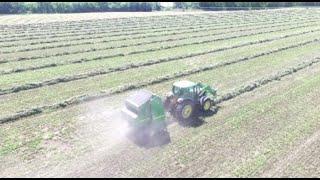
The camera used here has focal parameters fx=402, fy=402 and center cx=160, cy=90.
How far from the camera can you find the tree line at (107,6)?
112938 mm

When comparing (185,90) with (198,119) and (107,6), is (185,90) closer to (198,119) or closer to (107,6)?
(198,119)

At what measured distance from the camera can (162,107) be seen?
714 inches

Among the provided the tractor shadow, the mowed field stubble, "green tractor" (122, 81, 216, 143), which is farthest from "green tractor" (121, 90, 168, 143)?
the tractor shadow

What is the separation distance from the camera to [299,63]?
3231 centimetres

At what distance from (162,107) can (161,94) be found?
6240 mm

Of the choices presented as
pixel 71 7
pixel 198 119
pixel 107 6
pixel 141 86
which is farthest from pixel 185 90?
pixel 107 6

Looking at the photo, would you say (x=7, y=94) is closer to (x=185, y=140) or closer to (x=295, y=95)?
(x=185, y=140)

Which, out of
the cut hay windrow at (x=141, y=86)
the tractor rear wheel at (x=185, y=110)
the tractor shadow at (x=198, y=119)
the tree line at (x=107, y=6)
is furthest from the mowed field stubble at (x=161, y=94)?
the tree line at (x=107, y=6)

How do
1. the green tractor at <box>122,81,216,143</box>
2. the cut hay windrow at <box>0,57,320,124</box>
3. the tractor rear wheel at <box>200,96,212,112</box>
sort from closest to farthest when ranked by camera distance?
the green tractor at <box>122,81,216,143</box>, the tractor rear wheel at <box>200,96,212,112</box>, the cut hay windrow at <box>0,57,320,124</box>

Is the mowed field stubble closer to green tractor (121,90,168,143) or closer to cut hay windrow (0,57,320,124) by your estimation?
cut hay windrow (0,57,320,124)

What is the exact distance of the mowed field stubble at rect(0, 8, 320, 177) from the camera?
1554 cm

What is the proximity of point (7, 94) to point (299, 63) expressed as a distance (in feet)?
72.5

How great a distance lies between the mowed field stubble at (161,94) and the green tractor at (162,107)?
27.8 inches

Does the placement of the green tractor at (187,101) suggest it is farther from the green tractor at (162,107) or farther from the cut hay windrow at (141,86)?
the cut hay windrow at (141,86)
